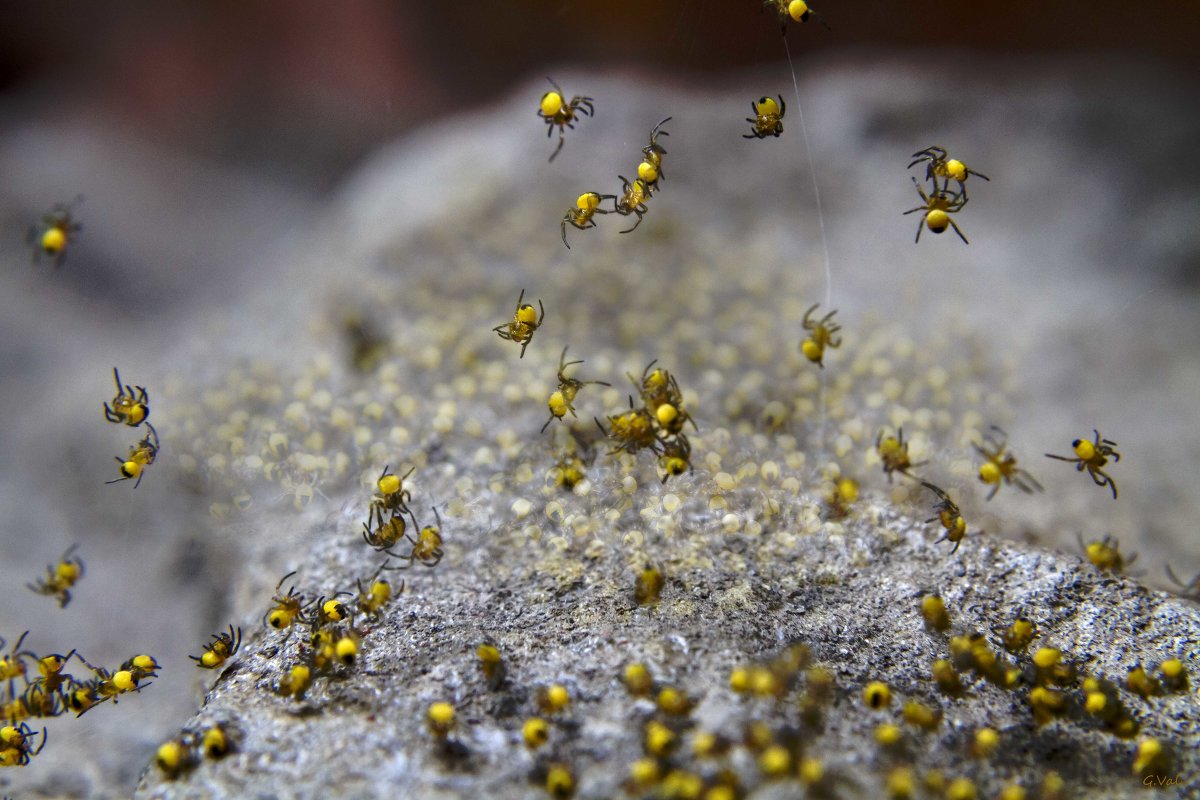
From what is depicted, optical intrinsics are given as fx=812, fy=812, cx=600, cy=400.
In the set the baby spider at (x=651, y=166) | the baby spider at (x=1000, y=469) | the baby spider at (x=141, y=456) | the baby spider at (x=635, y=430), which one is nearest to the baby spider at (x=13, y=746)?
the baby spider at (x=141, y=456)

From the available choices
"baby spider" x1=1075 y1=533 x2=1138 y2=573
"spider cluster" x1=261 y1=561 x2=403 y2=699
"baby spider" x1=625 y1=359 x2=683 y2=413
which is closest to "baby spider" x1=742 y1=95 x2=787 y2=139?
"baby spider" x1=625 y1=359 x2=683 y2=413

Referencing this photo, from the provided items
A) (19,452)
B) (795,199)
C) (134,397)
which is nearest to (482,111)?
(795,199)

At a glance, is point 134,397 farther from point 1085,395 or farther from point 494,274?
point 1085,395

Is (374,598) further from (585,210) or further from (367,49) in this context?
(367,49)

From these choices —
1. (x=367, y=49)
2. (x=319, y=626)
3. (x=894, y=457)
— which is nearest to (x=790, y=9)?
(x=894, y=457)

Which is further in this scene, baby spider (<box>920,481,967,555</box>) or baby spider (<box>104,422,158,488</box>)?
baby spider (<box>104,422,158,488</box>)

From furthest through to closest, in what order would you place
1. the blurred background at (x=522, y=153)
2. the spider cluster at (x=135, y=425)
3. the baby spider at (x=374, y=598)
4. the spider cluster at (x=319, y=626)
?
1. the blurred background at (x=522, y=153)
2. the spider cluster at (x=135, y=425)
3. the baby spider at (x=374, y=598)
4. the spider cluster at (x=319, y=626)

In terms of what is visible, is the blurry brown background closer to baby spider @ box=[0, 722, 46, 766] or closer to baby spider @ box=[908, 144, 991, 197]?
baby spider @ box=[908, 144, 991, 197]

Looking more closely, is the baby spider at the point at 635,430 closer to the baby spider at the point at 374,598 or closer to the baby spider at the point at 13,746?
the baby spider at the point at 374,598
